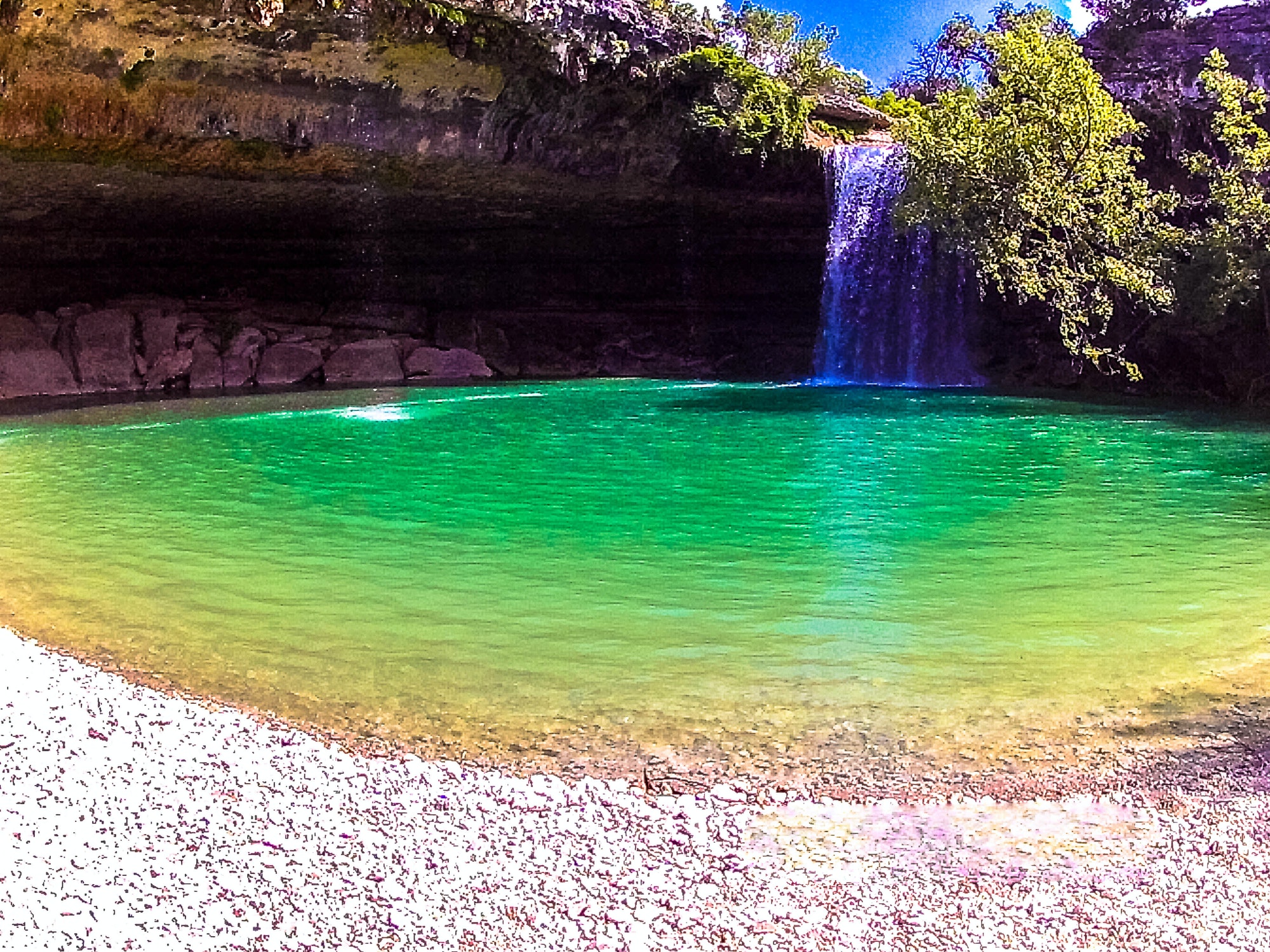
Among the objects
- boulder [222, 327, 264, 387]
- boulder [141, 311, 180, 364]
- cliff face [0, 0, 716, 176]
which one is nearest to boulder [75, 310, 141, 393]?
boulder [141, 311, 180, 364]

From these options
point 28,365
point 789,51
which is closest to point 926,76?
point 789,51

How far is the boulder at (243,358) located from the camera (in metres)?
21.0

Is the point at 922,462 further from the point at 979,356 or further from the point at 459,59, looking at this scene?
the point at 979,356

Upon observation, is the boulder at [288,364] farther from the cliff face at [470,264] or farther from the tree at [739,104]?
the tree at [739,104]

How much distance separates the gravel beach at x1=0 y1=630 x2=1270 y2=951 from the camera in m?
2.66

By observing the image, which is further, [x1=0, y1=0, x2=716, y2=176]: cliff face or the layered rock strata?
the layered rock strata

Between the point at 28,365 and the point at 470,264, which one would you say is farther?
the point at 470,264

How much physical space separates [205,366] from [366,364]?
276cm

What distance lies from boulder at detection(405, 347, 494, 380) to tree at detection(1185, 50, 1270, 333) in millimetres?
12664

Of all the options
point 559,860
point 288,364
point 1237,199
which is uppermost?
point 1237,199

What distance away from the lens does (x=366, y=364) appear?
861 inches

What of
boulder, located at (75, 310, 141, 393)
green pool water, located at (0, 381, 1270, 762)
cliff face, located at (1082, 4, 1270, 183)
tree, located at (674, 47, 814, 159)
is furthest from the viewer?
boulder, located at (75, 310, 141, 393)

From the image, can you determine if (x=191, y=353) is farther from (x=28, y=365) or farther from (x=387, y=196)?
(x=387, y=196)

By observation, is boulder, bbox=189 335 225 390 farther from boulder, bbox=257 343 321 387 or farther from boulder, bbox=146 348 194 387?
boulder, bbox=257 343 321 387
